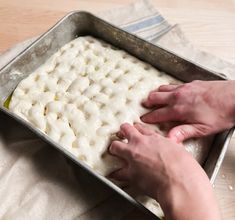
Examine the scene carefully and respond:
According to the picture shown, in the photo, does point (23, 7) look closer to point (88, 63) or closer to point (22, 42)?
point (22, 42)

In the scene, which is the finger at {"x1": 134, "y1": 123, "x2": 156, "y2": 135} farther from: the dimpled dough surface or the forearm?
the forearm

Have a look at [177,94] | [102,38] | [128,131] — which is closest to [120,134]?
[128,131]

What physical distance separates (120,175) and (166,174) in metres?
0.11

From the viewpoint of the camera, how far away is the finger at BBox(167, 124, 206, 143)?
2.38ft

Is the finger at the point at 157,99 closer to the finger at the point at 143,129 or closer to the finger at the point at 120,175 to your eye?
the finger at the point at 143,129

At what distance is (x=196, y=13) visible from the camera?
1165 millimetres

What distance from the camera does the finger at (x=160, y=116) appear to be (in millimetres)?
768

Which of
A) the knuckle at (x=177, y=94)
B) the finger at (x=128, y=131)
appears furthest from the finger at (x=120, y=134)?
the knuckle at (x=177, y=94)

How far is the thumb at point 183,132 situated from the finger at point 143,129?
4 cm

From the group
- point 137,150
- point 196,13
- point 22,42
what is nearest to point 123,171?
point 137,150

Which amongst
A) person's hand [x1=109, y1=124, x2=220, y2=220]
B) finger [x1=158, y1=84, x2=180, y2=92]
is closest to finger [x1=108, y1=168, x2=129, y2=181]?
person's hand [x1=109, y1=124, x2=220, y2=220]

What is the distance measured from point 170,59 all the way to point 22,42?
1.38 feet

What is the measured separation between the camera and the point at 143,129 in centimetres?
73

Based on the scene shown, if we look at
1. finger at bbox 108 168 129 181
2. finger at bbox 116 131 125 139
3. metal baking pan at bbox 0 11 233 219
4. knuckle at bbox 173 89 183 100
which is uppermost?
metal baking pan at bbox 0 11 233 219
